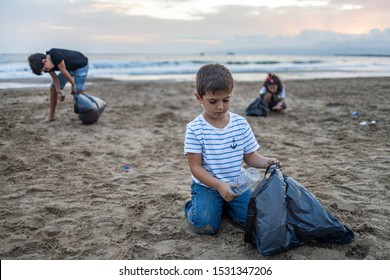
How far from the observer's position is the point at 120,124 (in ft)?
21.5

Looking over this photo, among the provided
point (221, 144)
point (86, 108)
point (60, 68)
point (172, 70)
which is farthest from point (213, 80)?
point (172, 70)

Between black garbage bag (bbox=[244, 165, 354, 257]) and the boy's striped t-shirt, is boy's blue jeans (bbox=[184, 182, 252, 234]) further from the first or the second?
black garbage bag (bbox=[244, 165, 354, 257])

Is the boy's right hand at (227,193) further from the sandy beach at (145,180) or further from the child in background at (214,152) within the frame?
the sandy beach at (145,180)

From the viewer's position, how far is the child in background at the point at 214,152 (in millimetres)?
2607

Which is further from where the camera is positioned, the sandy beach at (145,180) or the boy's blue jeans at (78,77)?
the boy's blue jeans at (78,77)

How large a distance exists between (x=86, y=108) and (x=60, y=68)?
786mm

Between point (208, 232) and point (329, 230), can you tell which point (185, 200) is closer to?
point (208, 232)

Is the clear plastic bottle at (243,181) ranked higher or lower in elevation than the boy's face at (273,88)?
lower

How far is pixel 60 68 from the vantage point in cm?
595

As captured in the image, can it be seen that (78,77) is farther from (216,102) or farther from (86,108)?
(216,102)

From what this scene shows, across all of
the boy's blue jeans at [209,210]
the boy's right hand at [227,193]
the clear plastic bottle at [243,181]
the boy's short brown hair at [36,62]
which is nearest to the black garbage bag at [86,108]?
the boy's short brown hair at [36,62]

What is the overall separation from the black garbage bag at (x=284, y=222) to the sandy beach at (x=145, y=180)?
8 cm

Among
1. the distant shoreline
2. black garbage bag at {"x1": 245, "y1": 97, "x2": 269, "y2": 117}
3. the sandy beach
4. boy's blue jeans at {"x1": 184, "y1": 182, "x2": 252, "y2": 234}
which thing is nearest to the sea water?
the distant shoreline
